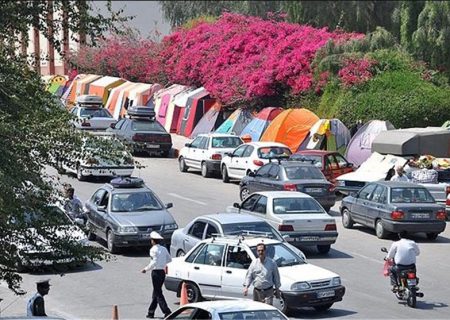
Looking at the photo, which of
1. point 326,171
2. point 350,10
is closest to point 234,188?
point 326,171

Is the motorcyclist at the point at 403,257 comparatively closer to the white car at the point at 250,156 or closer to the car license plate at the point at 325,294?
the car license plate at the point at 325,294

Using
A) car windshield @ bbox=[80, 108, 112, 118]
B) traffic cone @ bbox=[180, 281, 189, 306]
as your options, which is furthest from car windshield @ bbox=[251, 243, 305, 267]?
car windshield @ bbox=[80, 108, 112, 118]

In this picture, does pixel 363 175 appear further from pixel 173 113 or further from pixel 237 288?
pixel 173 113

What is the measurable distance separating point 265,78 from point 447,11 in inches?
354

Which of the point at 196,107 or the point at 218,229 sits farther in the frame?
the point at 196,107

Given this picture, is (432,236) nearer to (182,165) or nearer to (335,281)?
(335,281)

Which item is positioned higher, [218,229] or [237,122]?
[237,122]

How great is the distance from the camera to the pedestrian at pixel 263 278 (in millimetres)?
17234

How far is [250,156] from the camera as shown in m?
34.6

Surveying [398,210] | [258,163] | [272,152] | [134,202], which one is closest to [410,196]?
[398,210]

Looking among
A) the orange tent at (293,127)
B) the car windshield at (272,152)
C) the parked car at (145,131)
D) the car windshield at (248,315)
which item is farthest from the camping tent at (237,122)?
the car windshield at (248,315)

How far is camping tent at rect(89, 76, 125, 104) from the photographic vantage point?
186ft

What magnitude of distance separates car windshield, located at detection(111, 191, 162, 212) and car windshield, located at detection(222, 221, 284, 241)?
157 inches

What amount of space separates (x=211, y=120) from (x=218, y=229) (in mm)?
24522
